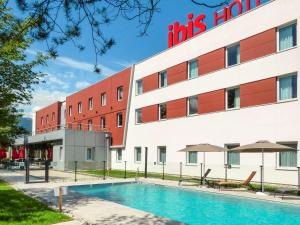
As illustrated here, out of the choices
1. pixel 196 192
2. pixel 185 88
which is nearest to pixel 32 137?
pixel 185 88

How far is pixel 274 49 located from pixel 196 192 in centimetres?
985

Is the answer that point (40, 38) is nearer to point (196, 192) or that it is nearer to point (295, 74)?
point (196, 192)

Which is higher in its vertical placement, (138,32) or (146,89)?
(146,89)

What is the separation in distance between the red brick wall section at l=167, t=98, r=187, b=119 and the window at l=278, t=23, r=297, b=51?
9917 mm

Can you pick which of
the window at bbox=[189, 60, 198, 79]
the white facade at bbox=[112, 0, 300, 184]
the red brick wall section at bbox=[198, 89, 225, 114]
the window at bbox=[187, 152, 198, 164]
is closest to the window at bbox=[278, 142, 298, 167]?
the white facade at bbox=[112, 0, 300, 184]

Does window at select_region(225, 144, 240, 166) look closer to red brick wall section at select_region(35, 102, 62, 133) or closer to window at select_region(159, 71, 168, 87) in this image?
window at select_region(159, 71, 168, 87)

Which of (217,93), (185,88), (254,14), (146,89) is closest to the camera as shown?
(254,14)

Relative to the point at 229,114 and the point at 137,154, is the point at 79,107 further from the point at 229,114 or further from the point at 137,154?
the point at 229,114

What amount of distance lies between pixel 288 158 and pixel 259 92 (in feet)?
14.9

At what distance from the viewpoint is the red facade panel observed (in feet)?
126

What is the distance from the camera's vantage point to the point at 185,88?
29844mm

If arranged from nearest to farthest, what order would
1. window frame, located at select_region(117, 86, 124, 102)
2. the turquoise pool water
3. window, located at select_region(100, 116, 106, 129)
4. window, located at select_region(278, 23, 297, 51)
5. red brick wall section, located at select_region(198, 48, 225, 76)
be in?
the turquoise pool water
window, located at select_region(278, 23, 297, 51)
red brick wall section, located at select_region(198, 48, 225, 76)
window frame, located at select_region(117, 86, 124, 102)
window, located at select_region(100, 116, 106, 129)

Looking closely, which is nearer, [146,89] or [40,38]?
[40,38]

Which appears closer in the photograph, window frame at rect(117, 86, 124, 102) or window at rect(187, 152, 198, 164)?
window at rect(187, 152, 198, 164)
